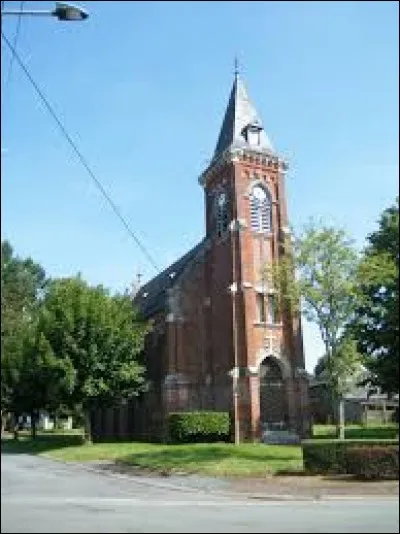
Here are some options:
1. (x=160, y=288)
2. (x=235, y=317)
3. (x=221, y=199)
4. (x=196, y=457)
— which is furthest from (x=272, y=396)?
(x=160, y=288)

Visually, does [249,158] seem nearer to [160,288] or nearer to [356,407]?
[160,288]

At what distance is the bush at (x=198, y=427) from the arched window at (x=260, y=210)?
12.0 m

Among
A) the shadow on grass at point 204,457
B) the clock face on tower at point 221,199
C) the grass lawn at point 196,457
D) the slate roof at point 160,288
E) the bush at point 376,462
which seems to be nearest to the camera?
the bush at point 376,462

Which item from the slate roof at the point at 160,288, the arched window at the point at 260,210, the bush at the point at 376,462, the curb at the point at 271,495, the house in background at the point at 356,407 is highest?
the arched window at the point at 260,210

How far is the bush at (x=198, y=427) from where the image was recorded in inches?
1531

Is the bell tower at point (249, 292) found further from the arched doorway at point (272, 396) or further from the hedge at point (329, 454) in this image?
the hedge at point (329, 454)

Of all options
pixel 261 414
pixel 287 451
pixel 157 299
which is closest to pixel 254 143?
pixel 157 299

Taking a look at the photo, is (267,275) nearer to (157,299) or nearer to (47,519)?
(157,299)

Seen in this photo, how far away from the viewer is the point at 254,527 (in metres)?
11.6

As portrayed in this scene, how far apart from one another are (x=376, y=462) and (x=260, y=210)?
25.4 m

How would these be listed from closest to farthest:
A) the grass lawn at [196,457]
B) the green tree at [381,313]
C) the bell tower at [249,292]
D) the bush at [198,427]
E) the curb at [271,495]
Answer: the curb at [271,495]
the grass lawn at [196,457]
the green tree at [381,313]
the bush at [198,427]
the bell tower at [249,292]

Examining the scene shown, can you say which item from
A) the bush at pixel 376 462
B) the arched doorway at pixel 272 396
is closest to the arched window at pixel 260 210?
the arched doorway at pixel 272 396

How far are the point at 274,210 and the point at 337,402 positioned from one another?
15943 millimetres

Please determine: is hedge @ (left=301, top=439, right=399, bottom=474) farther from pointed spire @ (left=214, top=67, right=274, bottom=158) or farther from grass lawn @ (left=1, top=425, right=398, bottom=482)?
pointed spire @ (left=214, top=67, right=274, bottom=158)
